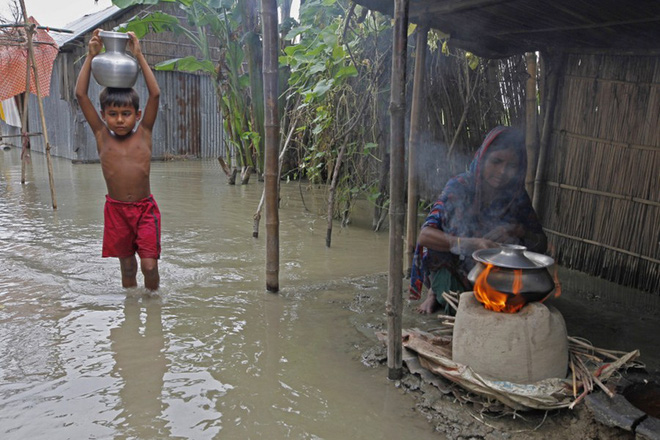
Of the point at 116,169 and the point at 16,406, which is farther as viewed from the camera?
the point at 116,169

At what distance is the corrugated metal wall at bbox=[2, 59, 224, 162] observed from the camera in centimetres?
1355

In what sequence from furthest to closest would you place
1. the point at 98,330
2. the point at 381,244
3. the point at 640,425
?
the point at 381,244
the point at 98,330
the point at 640,425

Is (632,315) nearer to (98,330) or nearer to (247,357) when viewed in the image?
(247,357)

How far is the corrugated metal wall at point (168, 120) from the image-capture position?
13547mm

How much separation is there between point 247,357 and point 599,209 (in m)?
3.28

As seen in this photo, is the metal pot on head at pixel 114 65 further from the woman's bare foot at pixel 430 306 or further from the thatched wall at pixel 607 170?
the thatched wall at pixel 607 170

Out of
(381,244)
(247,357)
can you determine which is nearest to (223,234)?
(381,244)

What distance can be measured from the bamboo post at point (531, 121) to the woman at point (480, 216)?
150cm

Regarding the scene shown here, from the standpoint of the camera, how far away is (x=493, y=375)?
2.60m

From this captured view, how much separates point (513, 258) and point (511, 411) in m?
0.71

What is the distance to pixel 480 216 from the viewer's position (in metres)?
3.57

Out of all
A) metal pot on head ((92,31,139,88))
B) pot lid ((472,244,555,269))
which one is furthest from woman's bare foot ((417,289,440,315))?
metal pot on head ((92,31,139,88))

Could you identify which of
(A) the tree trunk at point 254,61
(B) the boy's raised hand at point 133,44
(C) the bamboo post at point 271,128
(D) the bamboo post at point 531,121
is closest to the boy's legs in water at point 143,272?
(C) the bamboo post at point 271,128

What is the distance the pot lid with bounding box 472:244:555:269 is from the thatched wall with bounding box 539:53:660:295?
6.97 ft
